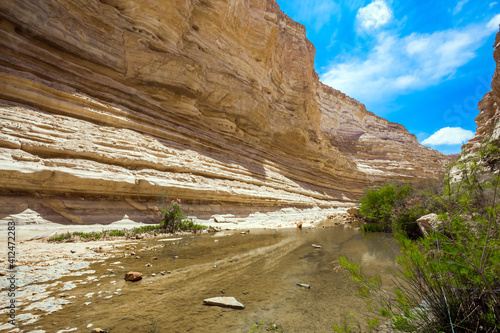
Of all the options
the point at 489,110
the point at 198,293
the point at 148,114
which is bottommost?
the point at 198,293

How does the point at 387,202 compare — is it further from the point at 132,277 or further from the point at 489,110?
the point at 489,110

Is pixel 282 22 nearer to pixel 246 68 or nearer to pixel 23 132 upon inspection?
pixel 246 68

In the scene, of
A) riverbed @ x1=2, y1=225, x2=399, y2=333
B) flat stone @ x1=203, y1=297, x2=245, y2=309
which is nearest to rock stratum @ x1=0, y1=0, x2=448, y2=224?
riverbed @ x1=2, y1=225, x2=399, y2=333

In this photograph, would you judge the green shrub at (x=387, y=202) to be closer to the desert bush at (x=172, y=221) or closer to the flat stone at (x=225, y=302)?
the flat stone at (x=225, y=302)

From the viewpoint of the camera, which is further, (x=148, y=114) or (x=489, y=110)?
(x=489, y=110)

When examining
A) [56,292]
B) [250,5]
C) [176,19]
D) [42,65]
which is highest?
[250,5]

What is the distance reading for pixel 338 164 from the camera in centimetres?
3253

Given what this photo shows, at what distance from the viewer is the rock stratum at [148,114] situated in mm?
8211

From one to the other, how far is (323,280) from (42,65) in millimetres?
14657

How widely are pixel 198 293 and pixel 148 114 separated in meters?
13.2

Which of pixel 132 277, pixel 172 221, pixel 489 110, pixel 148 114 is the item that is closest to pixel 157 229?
pixel 172 221

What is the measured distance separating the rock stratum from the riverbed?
4.64 meters

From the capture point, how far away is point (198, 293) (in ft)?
10.8

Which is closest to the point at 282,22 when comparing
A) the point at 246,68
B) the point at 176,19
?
the point at 246,68
